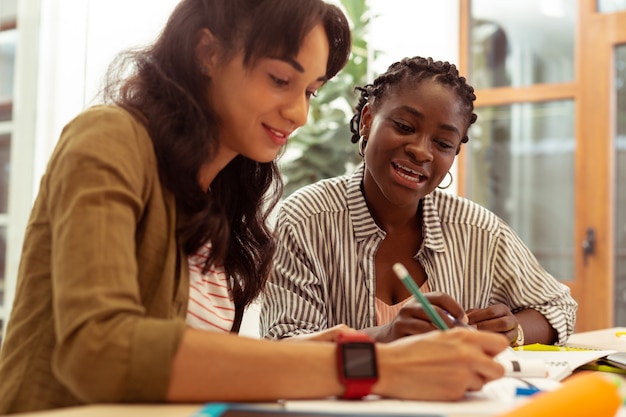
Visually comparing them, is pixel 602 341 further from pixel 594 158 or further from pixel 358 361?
pixel 594 158

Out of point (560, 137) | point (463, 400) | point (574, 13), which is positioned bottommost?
point (463, 400)

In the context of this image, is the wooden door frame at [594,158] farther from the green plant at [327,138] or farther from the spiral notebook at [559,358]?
the spiral notebook at [559,358]

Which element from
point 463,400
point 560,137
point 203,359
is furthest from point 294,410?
point 560,137

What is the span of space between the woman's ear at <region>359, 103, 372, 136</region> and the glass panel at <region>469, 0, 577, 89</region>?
98.8 inches

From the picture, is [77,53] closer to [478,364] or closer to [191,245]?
[191,245]

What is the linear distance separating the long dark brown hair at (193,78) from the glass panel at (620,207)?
3.05 meters

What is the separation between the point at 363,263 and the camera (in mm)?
1792

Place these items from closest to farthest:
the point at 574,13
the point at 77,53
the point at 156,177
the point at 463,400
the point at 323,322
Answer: the point at 463,400 → the point at 156,177 → the point at 323,322 → the point at 77,53 → the point at 574,13

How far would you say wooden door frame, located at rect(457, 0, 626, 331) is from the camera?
13.0ft

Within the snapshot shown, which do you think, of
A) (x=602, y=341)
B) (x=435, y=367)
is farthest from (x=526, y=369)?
(x=602, y=341)

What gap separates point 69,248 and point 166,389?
20 centimetres

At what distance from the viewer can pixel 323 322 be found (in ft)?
5.57

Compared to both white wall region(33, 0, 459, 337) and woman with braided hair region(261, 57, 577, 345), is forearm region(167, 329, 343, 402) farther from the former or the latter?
white wall region(33, 0, 459, 337)

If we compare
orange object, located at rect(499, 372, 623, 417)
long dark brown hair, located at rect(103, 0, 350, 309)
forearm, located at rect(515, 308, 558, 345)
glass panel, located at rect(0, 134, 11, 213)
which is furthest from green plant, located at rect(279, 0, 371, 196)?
orange object, located at rect(499, 372, 623, 417)
